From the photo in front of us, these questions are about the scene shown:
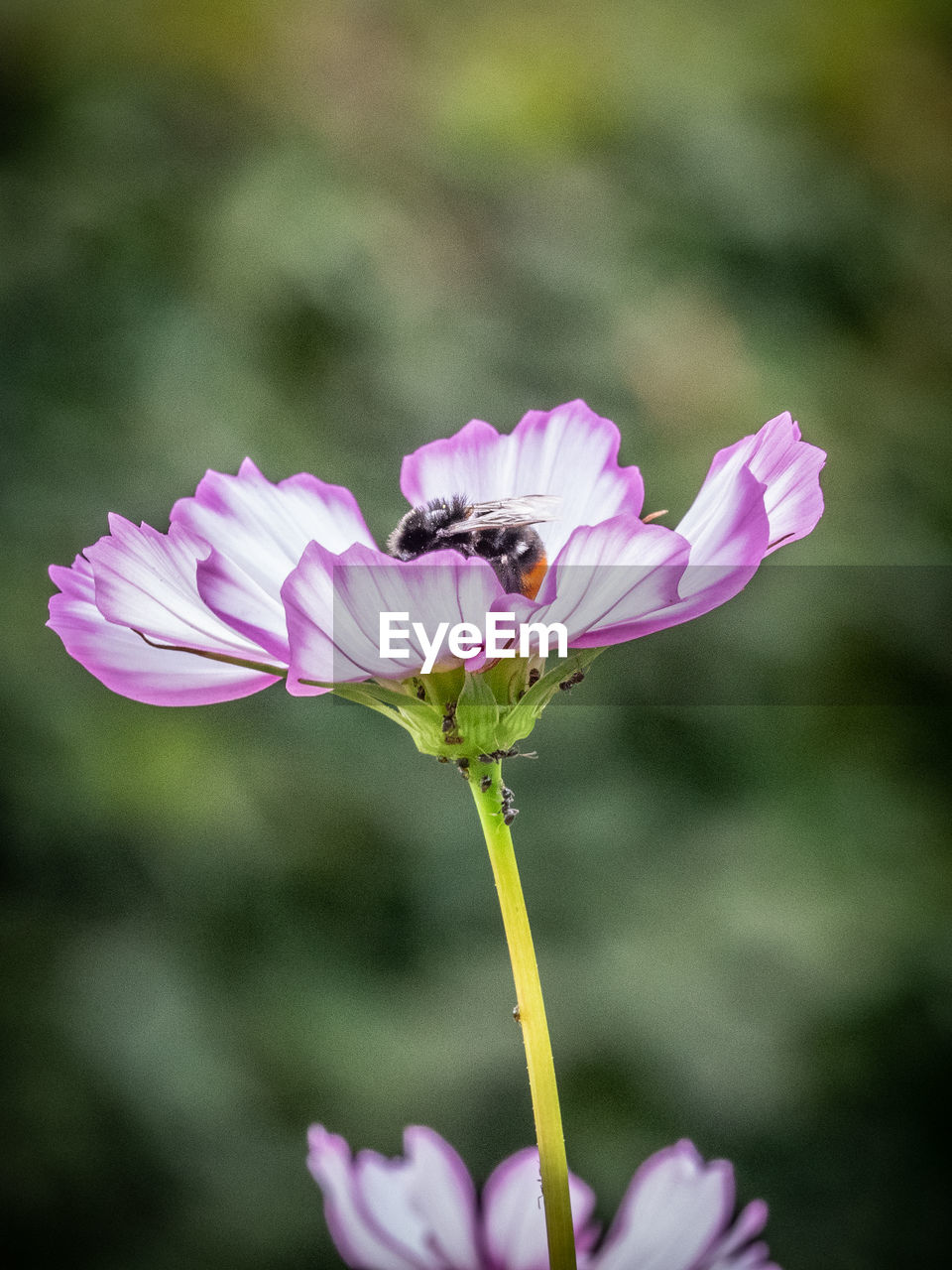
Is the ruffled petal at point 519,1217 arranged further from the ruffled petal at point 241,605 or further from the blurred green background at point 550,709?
the blurred green background at point 550,709

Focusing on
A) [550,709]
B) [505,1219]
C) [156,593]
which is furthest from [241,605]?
[550,709]

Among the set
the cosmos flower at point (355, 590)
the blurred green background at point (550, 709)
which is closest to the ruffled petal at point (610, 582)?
the cosmos flower at point (355, 590)

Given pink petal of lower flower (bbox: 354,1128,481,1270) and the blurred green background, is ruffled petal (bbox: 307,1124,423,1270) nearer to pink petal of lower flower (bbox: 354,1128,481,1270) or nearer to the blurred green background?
pink petal of lower flower (bbox: 354,1128,481,1270)

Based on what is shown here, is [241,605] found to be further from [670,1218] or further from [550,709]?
[550,709]

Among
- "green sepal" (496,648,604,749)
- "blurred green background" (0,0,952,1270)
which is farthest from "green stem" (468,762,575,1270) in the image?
"blurred green background" (0,0,952,1270)

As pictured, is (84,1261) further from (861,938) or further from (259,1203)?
(861,938)
